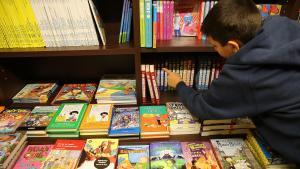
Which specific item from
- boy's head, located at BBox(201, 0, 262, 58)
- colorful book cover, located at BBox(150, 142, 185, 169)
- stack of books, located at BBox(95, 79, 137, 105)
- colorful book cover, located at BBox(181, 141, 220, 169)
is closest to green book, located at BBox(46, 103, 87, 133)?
stack of books, located at BBox(95, 79, 137, 105)

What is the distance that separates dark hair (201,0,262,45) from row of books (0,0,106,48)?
1.84 ft

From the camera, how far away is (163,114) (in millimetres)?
1209

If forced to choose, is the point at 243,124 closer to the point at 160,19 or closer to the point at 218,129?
the point at 218,129

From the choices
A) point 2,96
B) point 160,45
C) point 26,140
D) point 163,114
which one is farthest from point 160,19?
point 2,96

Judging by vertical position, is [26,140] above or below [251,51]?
below

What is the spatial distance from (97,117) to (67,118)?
14cm

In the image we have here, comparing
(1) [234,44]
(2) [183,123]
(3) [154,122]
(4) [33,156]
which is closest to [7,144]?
(4) [33,156]

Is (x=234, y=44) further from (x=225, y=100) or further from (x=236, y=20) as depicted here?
(x=225, y=100)

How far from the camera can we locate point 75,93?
1.39 meters

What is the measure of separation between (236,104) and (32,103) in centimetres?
107

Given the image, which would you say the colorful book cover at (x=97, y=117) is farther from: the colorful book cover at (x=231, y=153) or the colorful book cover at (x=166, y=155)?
the colorful book cover at (x=231, y=153)

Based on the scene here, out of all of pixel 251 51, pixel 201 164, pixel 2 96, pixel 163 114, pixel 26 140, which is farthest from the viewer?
pixel 2 96

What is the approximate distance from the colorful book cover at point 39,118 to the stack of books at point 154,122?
1.50 ft

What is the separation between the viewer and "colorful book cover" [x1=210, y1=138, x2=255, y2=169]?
0.98 meters
